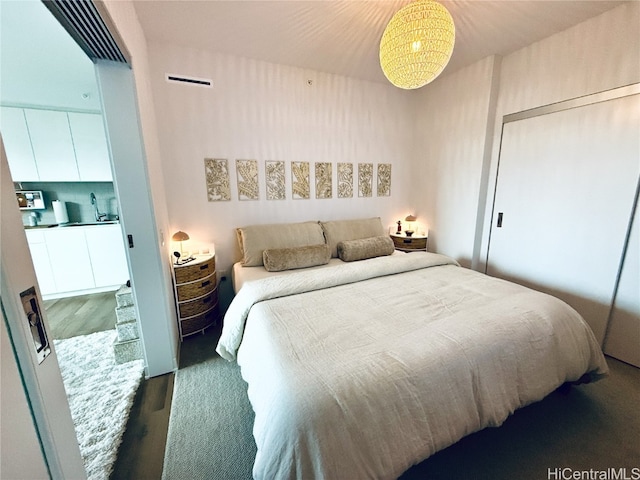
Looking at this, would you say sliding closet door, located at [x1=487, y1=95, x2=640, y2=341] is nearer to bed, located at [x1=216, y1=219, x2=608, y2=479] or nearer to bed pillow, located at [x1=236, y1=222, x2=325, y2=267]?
bed, located at [x1=216, y1=219, x2=608, y2=479]

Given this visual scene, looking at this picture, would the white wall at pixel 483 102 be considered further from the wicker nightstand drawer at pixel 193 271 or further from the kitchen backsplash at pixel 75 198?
the kitchen backsplash at pixel 75 198

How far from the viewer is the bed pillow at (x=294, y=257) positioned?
240 centimetres

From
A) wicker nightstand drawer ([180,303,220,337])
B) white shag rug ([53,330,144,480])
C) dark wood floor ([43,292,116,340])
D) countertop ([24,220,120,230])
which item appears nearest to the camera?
white shag rug ([53,330,144,480])

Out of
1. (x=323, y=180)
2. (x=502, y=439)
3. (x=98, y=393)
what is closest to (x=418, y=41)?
(x=323, y=180)

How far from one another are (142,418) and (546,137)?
3817mm

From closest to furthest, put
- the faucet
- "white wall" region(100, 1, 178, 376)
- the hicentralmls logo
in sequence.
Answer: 1. the hicentralmls logo
2. "white wall" region(100, 1, 178, 376)
3. the faucet

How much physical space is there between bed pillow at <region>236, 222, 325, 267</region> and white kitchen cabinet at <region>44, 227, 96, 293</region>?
89.2 inches

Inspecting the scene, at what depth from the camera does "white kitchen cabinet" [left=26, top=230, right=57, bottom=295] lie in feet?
10.0

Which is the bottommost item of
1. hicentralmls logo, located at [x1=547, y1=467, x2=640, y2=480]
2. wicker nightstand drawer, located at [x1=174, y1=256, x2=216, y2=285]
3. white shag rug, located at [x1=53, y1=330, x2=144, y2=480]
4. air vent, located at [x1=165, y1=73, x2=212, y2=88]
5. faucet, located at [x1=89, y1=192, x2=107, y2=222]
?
hicentralmls logo, located at [x1=547, y1=467, x2=640, y2=480]

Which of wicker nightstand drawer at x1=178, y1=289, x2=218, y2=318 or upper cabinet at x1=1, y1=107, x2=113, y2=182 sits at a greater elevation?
upper cabinet at x1=1, y1=107, x2=113, y2=182

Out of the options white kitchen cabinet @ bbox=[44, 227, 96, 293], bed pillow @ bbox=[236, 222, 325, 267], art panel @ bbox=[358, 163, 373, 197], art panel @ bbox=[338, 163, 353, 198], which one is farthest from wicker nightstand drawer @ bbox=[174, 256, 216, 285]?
white kitchen cabinet @ bbox=[44, 227, 96, 293]

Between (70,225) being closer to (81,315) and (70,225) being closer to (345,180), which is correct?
(81,315)

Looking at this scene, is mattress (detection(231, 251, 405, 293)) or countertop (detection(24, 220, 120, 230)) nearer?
mattress (detection(231, 251, 405, 293))

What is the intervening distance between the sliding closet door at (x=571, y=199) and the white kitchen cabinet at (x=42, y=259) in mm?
5327
